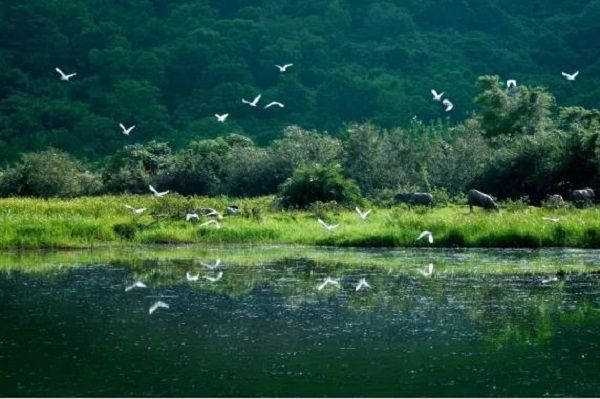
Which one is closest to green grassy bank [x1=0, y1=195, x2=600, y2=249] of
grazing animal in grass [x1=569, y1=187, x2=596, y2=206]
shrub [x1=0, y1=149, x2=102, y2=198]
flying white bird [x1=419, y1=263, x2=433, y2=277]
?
grazing animal in grass [x1=569, y1=187, x2=596, y2=206]

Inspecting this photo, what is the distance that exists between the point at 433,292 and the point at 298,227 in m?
12.3

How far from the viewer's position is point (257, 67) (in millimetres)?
81250

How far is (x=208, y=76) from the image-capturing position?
79.1 m

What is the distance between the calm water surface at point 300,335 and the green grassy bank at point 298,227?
20.5ft

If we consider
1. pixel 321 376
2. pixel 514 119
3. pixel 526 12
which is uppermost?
pixel 526 12

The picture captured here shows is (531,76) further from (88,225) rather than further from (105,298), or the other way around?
(105,298)

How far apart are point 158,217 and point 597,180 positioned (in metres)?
15.0

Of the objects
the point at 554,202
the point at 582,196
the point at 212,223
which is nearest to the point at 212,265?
the point at 212,223

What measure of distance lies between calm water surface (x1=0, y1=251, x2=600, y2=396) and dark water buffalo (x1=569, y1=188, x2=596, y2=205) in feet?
41.7

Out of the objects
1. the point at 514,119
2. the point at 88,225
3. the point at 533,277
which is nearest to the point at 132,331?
the point at 533,277

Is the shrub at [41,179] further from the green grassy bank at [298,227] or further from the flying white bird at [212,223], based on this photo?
the flying white bird at [212,223]

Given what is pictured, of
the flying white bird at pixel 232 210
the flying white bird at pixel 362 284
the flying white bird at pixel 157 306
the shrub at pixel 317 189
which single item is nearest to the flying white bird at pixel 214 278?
the flying white bird at pixel 362 284

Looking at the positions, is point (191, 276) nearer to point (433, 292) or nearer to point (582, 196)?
point (433, 292)

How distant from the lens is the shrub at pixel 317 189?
39.3m
